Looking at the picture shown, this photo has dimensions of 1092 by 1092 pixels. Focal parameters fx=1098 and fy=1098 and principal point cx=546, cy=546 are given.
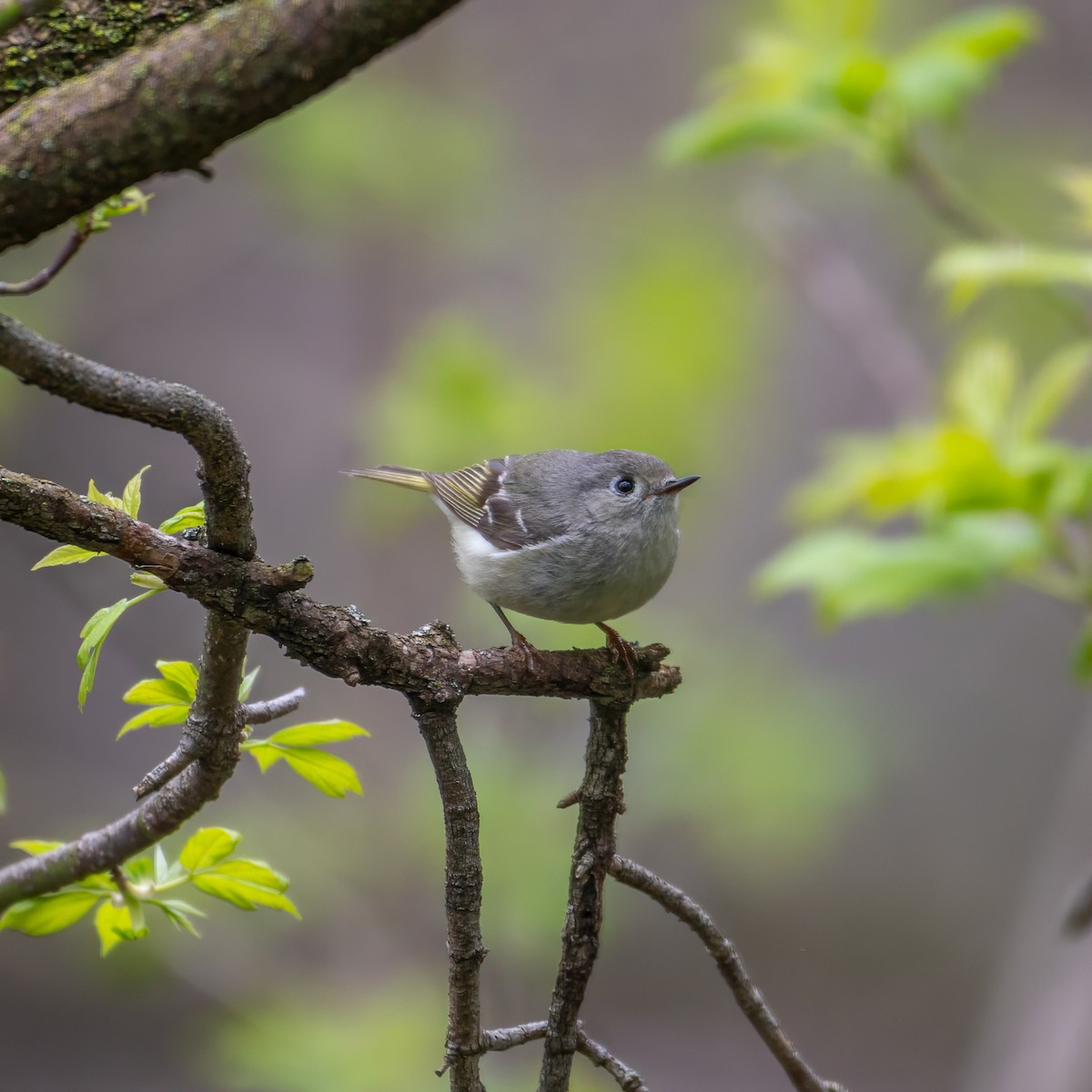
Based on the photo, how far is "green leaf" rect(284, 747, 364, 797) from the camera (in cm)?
106

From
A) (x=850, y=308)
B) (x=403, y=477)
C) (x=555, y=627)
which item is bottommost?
(x=555, y=627)

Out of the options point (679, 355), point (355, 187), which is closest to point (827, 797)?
point (679, 355)

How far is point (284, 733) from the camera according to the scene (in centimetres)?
104

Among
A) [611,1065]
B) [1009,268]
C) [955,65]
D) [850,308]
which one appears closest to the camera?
[611,1065]

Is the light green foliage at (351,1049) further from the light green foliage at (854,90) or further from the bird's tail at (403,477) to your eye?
the light green foliage at (854,90)

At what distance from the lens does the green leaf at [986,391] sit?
2.21 m

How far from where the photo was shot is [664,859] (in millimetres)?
6332

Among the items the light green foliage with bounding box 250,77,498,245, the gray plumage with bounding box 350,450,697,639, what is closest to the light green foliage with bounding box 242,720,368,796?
the gray plumage with bounding box 350,450,697,639

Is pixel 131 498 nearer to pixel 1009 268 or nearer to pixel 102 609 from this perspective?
pixel 102 609

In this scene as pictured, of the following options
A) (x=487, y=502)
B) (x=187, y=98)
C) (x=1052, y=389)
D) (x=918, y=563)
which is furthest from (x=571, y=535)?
(x=187, y=98)

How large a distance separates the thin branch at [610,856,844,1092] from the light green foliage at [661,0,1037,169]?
162cm

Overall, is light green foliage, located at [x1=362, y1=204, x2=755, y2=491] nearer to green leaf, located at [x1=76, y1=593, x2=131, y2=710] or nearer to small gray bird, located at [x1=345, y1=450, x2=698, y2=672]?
small gray bird, located at [x1=345, y1=450, x2=698, y2=672]

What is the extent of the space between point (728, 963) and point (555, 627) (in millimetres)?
2067

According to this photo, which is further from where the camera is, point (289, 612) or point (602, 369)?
point (602, 369)
